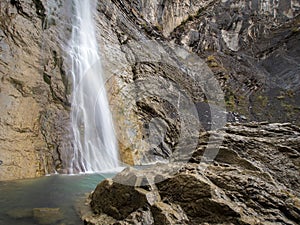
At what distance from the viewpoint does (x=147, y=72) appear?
1536 cm

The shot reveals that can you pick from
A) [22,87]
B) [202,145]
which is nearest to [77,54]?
[22,87]

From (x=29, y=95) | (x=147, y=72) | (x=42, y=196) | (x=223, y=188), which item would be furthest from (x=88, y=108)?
(x=223, y=188)

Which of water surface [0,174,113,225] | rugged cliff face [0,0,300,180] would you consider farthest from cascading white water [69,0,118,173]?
water surface [0,174,113,225]

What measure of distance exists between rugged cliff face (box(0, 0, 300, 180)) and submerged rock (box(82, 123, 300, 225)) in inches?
81.9

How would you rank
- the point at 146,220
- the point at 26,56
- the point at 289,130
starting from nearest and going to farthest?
the point at 146,220
the point at 289,130
the point at 26,56

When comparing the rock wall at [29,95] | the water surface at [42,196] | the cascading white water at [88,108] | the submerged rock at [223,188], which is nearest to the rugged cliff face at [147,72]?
the rock wall at [29,95]

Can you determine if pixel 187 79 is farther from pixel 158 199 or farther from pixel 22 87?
pixel 158 199

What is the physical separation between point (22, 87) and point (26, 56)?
1.26 metres

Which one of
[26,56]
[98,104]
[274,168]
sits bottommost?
[274,168]

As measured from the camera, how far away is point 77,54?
10.8 m

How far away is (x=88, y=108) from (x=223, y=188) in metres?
7.74

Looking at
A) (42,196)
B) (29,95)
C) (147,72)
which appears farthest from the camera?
(147,72)

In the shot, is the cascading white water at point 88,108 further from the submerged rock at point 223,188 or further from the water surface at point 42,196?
the submerged rock at point 223,188

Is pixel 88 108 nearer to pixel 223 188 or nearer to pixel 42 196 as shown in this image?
pixel 42 196
